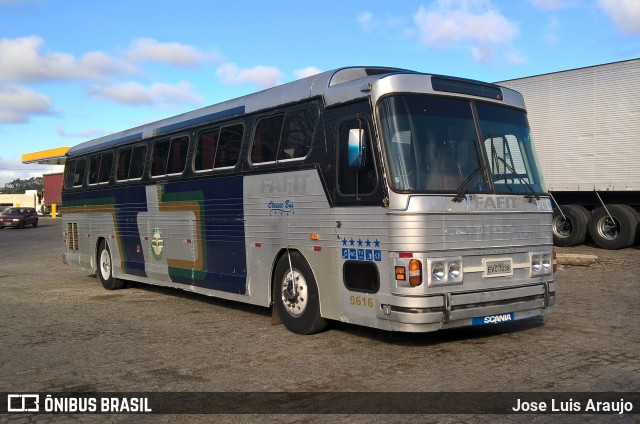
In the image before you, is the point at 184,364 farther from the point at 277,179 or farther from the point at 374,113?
the point at 374,113

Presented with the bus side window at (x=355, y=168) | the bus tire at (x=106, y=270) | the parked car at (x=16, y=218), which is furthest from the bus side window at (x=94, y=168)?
the parked car at (x=16, y=218)

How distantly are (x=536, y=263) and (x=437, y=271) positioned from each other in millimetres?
1665

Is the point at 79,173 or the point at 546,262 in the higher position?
the point at 79,173

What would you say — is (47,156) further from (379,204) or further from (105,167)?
(379,204)

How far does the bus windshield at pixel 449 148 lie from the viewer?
6.88m

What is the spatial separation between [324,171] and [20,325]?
18.1 ft

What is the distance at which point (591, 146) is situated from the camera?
17891 mm

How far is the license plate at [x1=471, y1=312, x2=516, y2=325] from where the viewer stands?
7035mm

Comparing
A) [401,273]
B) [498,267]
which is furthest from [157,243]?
[498,267]

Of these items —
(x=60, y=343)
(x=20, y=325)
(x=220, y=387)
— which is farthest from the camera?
(x=20, y=325)

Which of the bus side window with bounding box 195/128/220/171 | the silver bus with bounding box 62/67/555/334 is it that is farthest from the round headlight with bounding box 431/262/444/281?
the bus side window with bounding box 195/128/220/171

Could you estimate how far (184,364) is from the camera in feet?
23.1

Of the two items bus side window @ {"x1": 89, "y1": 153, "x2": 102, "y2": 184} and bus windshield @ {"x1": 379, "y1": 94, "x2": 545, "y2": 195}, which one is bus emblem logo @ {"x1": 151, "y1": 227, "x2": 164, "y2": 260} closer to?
bus side window @ {"x1": 89, "y1": 153, "x2": 102, "y2": 184}

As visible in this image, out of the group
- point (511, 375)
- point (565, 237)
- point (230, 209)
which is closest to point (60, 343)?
point (230, 209)
